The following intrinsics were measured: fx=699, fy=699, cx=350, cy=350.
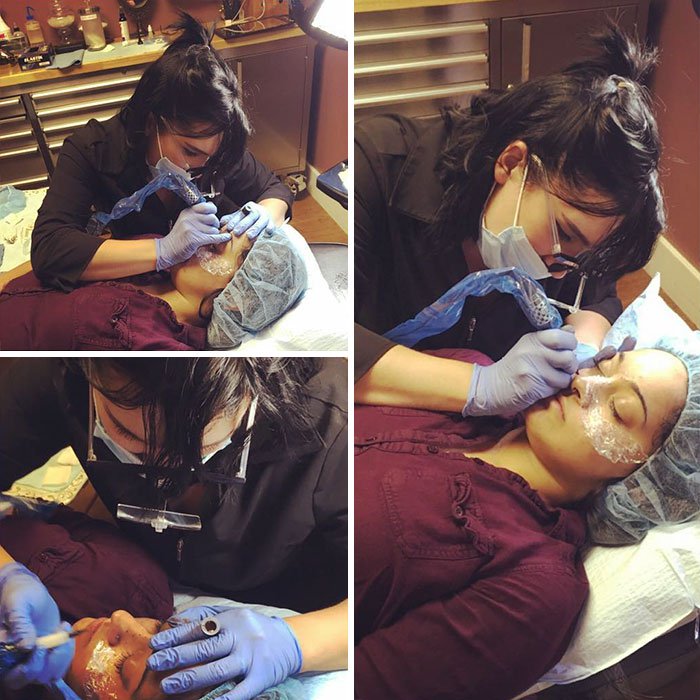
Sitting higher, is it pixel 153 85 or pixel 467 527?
pixel 153 85

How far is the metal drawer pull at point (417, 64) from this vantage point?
3.06ft

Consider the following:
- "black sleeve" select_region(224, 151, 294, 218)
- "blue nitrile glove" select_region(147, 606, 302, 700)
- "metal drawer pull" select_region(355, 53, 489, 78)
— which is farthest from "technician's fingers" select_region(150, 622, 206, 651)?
"metal drawer pull" select_region(355, 53, 489, 78)

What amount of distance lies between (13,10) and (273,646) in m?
0.95

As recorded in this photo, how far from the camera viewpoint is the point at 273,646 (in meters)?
1.00

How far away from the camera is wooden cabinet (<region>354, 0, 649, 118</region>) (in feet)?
2.99

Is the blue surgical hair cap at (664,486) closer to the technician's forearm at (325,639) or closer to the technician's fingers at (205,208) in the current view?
the technician's forearm at (325,639)

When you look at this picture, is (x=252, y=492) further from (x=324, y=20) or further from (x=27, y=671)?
(x=324, y=20)

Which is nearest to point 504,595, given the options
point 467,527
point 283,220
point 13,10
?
point 467,527

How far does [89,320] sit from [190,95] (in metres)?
0.34

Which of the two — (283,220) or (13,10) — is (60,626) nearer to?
(283,220)

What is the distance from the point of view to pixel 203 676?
974 millimetres

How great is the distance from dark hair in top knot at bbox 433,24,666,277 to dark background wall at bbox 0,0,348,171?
0.16 m

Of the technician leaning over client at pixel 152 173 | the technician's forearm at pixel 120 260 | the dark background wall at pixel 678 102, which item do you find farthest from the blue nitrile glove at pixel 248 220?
the dark background wall at pixel 678 102

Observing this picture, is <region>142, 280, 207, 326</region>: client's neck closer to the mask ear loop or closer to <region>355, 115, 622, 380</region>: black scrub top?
<region>355, 115, 622, 380</region>: black scrub top
